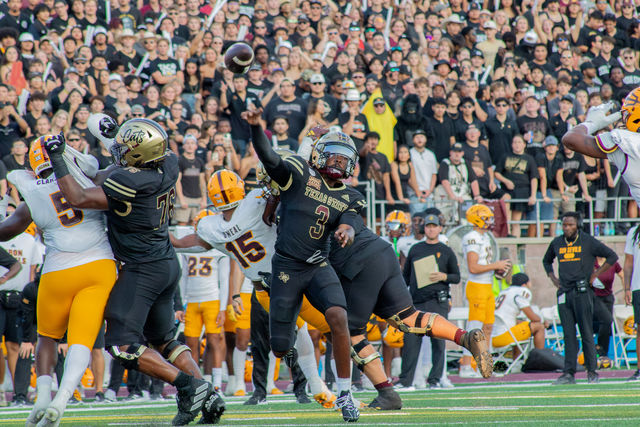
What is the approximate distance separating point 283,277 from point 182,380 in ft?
3.27

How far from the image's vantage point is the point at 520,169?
15.0m

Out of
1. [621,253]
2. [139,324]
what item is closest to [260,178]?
[139,324]

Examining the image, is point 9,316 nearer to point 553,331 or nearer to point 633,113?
point 633,113

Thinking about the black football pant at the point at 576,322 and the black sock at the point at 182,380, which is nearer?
the black sock at the point at 182,380

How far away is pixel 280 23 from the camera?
55.4 feet

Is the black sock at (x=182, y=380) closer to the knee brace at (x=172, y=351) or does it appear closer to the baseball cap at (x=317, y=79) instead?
the knee brace at (x=172, y=351)

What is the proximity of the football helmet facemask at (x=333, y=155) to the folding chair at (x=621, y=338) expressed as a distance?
726cm

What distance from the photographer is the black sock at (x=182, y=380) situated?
5943 mm

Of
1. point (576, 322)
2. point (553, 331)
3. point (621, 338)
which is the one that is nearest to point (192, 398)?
point (576, 322)

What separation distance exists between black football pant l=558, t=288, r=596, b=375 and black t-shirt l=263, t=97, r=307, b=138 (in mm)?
5053

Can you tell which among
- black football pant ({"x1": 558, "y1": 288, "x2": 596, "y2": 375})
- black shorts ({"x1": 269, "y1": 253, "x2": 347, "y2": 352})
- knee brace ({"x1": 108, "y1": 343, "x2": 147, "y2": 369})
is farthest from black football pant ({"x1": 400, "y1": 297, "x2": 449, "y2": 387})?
knee brace ({"x1": 108, "y1": 343, "x2": 147, "y2": 369})

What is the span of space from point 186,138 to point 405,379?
501 centimetres

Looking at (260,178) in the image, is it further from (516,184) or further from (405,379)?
(516,184)

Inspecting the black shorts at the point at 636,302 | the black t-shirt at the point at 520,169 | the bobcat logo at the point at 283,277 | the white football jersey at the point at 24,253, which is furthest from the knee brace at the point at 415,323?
the black t-shirt at the point at 520,169
